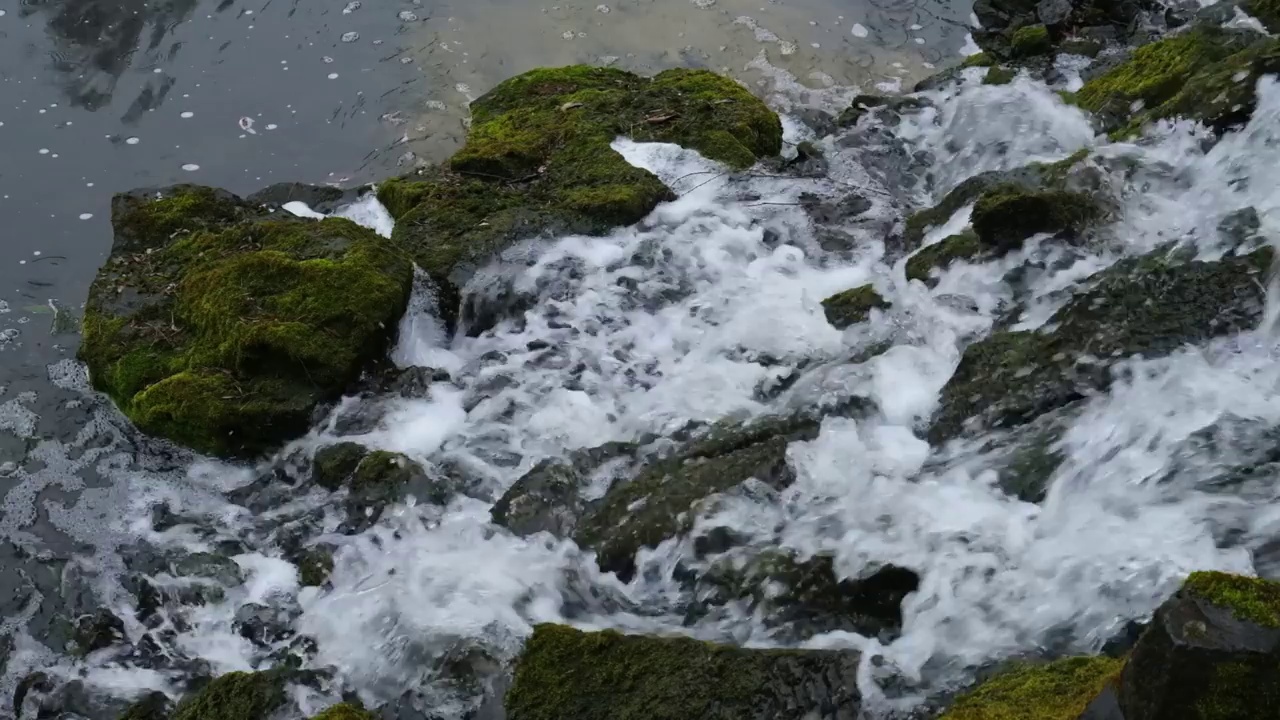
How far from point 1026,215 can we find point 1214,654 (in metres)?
4.89

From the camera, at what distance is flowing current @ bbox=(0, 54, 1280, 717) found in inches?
185

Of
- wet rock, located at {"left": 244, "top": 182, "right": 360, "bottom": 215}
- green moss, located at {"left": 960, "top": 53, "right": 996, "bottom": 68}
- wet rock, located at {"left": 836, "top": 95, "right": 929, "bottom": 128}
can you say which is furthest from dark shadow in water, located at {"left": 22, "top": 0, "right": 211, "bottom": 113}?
green moss, located at {"left": 960, "top": 53, "right": 996, "bottom": 68}

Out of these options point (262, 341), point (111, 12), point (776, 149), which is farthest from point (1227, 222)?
point (111, 12)

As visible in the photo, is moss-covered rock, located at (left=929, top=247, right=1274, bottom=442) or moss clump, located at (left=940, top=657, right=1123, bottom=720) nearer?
moss clump, located at (left=940, top=657, right=1123, bottom=720)

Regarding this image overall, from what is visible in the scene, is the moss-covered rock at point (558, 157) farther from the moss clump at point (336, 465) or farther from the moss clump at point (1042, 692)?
the moss clump at point (1042, 692)

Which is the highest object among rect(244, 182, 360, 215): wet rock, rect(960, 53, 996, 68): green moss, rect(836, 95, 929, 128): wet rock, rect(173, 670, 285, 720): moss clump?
rect(960, 53, 996, 68): green moss

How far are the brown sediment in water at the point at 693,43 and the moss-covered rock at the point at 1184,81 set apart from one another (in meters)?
2.53

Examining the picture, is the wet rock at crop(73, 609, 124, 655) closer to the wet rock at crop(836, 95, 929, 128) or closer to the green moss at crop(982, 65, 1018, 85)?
the wet rock at crop(836, 95, 929, 128)

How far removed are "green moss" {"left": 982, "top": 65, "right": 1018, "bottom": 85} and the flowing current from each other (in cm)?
142

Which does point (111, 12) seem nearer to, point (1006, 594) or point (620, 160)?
point (620, 160)

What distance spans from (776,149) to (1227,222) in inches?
171

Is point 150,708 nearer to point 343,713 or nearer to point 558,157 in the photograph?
point 343,713

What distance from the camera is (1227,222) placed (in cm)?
643

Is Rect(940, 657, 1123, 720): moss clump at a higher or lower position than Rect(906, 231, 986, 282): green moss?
higher
